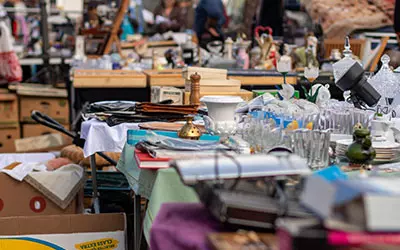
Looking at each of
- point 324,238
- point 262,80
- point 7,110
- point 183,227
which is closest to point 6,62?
point 7,110

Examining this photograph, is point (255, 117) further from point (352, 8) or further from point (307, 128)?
point (352, 8)

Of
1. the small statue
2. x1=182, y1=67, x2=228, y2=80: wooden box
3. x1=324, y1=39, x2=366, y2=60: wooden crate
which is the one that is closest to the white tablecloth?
x1=182, y1=67, x2=228, y2=80: wooden box

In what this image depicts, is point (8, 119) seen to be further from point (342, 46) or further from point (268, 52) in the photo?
point (342, 46)

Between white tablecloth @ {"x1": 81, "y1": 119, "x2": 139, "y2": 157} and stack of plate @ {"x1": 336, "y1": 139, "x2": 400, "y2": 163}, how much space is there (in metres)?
1.00

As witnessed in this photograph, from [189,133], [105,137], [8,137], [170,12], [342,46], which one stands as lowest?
[8,137]

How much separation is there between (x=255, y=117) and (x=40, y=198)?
4.88 ft

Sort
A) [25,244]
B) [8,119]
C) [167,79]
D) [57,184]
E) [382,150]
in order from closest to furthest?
[382,150] → [25,244] → [57,184] → [167,79] → [8,119]

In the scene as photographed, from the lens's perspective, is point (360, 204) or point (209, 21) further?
point (209, 21)

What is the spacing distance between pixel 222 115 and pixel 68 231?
0.89 metres

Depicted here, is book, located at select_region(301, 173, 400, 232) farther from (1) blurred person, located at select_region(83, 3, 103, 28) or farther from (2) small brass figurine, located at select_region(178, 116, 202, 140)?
(1) blurred person, located at select_region(83, 3, 103, 28)

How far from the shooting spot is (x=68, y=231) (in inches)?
110

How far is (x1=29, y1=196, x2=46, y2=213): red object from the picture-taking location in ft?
11.2

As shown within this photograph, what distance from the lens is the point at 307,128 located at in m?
2.28

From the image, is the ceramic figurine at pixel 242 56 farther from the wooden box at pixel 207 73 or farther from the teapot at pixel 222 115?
the teapot at pixel 222 115
